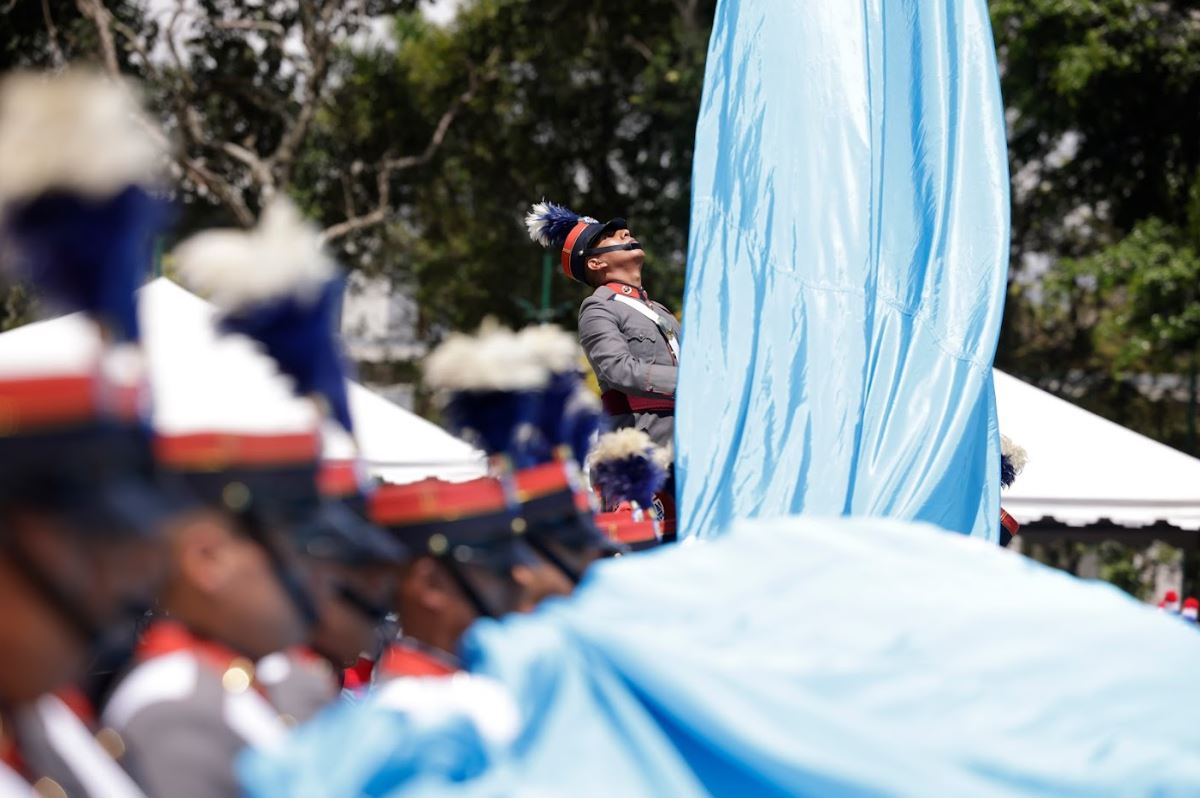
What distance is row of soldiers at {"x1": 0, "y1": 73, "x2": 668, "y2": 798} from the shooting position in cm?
171

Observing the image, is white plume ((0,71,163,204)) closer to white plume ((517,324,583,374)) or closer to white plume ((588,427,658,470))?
white plume ((517,324,583,374))

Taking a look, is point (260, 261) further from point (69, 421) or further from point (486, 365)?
point (486, 365)

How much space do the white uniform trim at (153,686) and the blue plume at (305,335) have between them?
404 millimetres

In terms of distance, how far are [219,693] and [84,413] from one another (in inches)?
21.1

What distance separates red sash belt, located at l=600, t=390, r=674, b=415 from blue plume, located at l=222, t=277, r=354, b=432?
282 cm

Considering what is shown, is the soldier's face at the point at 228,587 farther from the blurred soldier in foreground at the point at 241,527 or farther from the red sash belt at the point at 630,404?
the red sash belt at the point at 630,404

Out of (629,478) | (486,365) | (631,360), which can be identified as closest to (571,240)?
(631,360)

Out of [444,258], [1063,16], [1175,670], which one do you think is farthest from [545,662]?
[444,258]

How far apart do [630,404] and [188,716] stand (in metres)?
3.18

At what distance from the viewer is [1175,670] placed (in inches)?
102

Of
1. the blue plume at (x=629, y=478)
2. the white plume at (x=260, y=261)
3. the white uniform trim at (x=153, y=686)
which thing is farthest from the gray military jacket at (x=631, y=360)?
the white uniform trim at (x=153, y=686)

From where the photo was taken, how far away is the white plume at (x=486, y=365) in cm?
292

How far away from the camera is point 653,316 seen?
523 centimetres

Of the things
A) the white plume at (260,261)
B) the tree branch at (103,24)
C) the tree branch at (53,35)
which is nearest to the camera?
the white plume at (260,261)
